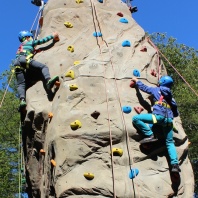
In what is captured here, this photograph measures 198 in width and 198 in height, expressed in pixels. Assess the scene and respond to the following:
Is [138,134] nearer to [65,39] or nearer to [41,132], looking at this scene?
[41,132]

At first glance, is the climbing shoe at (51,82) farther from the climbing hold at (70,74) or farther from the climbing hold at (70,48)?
the climbing hold at (70,48)

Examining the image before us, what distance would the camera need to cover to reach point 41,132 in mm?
6379

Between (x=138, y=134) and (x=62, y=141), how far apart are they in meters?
0.96

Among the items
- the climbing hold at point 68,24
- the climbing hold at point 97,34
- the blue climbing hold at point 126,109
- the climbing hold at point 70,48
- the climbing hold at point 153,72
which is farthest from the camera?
the climbing hold at point 68,24

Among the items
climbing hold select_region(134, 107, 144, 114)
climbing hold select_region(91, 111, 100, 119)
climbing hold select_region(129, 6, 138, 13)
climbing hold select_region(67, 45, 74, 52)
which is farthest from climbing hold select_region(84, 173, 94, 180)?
climbing hold select_region(129, 6, 138, 13)

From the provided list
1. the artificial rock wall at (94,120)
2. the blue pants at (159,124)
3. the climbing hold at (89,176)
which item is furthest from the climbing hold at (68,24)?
the climbing hold at (89,176)

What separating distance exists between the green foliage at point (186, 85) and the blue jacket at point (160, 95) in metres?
8.06

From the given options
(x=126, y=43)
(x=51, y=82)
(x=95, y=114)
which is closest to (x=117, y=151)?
(x=95, y=114)

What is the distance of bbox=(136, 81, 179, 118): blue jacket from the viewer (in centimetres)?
574

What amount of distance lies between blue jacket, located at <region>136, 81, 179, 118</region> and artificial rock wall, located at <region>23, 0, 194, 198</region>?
0.56 ft

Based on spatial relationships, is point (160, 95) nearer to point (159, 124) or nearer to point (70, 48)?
point (159, 124)

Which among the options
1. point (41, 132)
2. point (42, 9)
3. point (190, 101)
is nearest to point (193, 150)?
point (190, 101)

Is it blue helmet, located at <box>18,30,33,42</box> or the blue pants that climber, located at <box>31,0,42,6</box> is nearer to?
blue helmet, located at <box>18,30,33,42</box>

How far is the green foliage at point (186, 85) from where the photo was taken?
14565 millimetres
